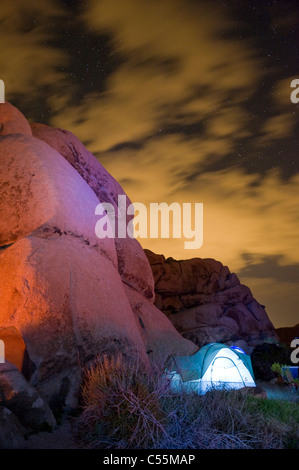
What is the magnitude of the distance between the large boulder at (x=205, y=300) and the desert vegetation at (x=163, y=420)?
2311cm

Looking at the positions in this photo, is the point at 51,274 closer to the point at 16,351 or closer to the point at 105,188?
the point at 16,351

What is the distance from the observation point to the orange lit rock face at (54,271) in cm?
803

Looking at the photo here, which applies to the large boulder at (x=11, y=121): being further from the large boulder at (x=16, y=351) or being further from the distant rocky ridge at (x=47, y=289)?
the large boulder at (x=16, y=351)

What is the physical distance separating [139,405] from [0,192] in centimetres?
610

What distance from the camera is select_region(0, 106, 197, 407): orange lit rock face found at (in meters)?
8.03

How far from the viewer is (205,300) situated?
1248 inches

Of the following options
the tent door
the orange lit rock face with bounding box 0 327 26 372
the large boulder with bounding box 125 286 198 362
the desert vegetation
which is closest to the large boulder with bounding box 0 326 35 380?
the orange lit rock face with bounding box 0 327 26 372

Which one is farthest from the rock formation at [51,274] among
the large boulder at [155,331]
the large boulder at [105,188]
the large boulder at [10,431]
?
the large boulder at [155,331]

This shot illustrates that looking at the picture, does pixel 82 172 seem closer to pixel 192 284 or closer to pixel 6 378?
pixel 6 378

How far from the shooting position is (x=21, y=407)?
639 cm

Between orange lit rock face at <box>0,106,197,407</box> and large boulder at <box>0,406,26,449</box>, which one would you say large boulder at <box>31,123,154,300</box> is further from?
large boulder at <box>0,406,26,449</box>

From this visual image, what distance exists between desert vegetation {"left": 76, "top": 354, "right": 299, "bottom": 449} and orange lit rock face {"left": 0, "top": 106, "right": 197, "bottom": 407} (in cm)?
121
